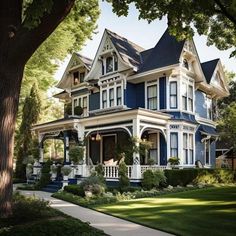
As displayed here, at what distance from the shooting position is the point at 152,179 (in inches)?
779

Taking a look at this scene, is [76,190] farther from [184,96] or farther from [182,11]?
[184,96]

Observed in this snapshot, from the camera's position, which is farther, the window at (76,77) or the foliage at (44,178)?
the window at (76,77)

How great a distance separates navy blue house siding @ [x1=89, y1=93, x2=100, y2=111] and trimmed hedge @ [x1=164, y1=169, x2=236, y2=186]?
870 centimetres

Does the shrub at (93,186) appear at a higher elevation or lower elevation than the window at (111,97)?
lower

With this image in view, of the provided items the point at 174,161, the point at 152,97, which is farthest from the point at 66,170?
the point at 152,97

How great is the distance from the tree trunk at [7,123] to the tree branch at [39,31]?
514 millimetres

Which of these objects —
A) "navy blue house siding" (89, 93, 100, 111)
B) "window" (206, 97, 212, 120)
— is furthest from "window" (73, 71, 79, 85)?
"window" (206, 97, 212, 120)

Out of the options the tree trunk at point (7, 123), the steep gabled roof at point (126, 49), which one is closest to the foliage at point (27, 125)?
the steep gabled roof at point (126, 49)

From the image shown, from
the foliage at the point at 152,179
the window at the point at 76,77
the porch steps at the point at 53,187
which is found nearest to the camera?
the foliage at the point at 152,179

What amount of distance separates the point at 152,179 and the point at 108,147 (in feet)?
25.8

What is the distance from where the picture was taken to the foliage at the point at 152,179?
19734mm

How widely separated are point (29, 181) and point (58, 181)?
14.1 ft

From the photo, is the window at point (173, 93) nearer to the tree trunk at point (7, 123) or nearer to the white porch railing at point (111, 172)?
the white porch railing at point (111, 172)

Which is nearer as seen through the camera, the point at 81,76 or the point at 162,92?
the point at 162,92
